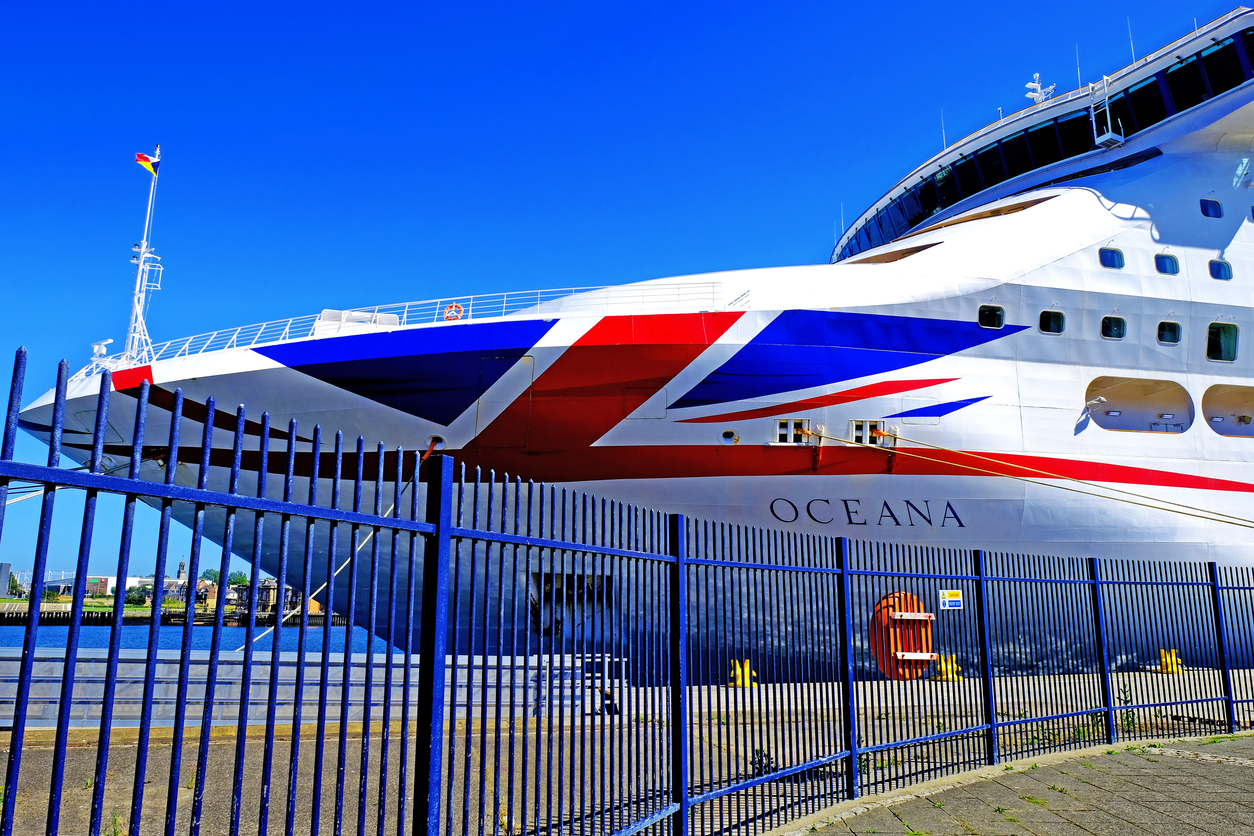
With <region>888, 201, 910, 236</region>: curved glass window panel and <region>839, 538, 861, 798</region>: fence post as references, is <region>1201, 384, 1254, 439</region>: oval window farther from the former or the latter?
<region>839, 538, 861, 798</region>: fence post

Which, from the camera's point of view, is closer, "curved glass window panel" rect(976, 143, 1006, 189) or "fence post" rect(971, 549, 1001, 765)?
"fence post" rect(971, 549, 1001, 765)

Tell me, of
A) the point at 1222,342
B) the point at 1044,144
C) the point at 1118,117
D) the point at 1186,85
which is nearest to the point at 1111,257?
the point at 1222,342

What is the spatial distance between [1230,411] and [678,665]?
1815 centimetres

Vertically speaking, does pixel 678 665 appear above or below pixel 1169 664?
above

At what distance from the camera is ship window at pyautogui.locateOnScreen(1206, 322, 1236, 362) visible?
18.1m

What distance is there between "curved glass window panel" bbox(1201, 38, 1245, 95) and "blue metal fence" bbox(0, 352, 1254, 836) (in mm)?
12017

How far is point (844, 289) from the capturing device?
15805mm

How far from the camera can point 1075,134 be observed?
21375 mm

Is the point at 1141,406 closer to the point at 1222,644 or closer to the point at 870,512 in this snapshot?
the point at 870,512

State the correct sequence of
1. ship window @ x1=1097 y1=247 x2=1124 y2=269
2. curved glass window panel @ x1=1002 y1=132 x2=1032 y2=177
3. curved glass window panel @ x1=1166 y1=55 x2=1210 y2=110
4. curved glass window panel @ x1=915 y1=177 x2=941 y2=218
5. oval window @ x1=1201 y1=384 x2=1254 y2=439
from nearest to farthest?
ship window @ x1=1097 y1=247 x2=1124 y2=269 < oval window @ x1=1201 y1=384 x2=1254 y2=439 < curved glass window panel @ x1=1166 y1=55 x2=1210 y2=110 < curved glass window panel @ x1=1002 y1=132 x2=1032 y2=177 < curved glass window panel @ x1=915 y1=177 x2=941 y2=218

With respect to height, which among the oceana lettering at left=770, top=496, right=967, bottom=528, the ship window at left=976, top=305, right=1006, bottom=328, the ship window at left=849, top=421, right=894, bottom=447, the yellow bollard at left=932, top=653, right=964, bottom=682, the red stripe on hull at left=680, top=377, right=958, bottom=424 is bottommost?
the yellow bollard at left=932, top=653, right=964, bottom=682

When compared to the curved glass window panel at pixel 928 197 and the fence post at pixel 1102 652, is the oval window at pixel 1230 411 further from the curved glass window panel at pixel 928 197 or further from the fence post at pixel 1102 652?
the fence post at pixel 1102 652

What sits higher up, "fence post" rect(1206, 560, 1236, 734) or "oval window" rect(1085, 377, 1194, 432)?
"oval window" rect(1085, 377, 1194, 432)

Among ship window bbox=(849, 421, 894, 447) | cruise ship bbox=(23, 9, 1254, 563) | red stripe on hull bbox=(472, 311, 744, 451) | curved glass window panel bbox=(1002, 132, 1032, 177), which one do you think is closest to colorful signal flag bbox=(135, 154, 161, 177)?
cruise ship bbox=(23, 9, 1254, 563)
